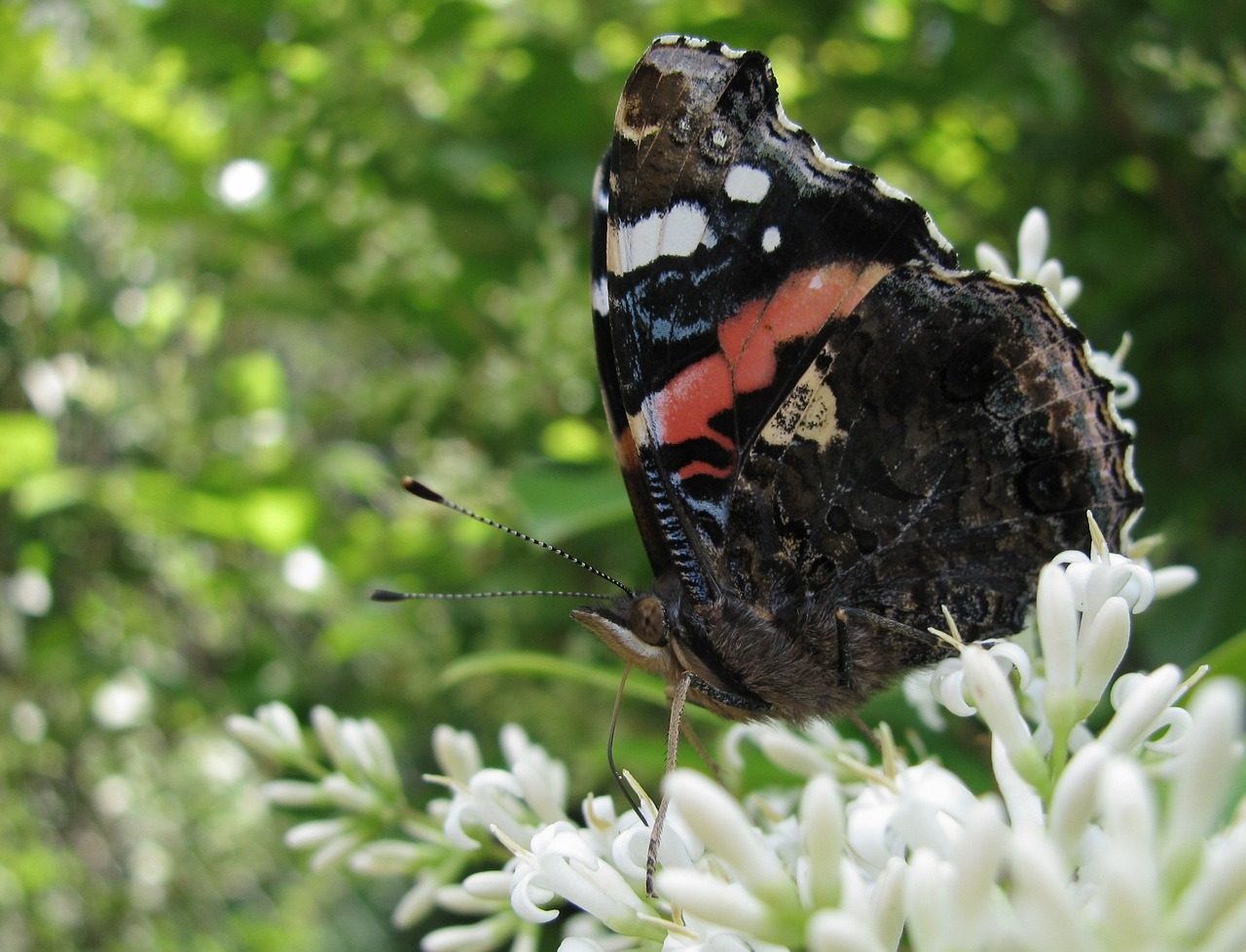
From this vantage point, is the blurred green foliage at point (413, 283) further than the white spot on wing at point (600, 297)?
Yes

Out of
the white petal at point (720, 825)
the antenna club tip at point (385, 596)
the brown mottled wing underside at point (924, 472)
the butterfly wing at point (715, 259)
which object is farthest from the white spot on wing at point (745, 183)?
the white petal at point (720, 825)

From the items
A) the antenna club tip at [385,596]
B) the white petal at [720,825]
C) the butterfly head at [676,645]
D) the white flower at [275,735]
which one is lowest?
the white flower at [275,735]

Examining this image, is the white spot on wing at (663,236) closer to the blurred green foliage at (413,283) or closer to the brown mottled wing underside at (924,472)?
the brown mottled wing underside at (924,472)

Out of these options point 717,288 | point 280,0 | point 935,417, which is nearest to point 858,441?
point 935,417

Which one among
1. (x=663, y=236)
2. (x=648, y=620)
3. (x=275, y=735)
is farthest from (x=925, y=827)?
(x=275, y=735)

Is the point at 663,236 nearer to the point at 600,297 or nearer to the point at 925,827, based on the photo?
the point at 600,297

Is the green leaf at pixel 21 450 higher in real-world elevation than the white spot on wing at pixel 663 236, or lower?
lower

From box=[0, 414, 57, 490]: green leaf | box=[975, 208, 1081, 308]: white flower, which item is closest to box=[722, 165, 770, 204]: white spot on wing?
box=[975, 208, 1081, 308]: white flower

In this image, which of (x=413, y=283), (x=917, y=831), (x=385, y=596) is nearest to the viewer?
(x=917, y=831)
